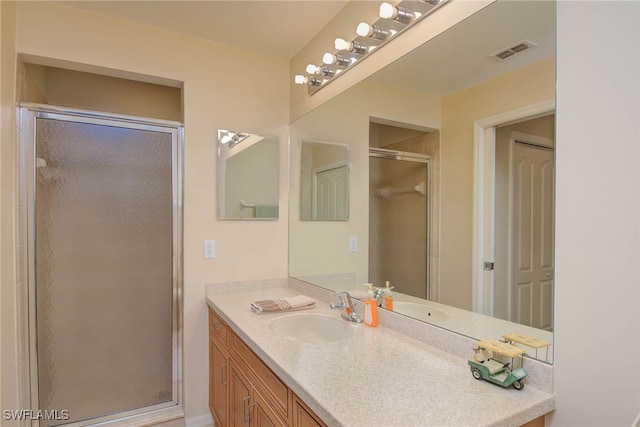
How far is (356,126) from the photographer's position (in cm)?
199

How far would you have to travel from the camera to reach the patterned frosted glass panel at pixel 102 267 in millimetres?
1880

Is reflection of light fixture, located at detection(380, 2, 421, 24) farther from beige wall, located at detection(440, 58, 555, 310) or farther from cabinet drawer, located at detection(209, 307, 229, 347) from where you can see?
cabinet drawer, located at detection(209, 307, 229, 347)

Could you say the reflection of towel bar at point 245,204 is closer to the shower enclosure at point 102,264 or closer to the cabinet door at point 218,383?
the shower enclosure at point 102,264

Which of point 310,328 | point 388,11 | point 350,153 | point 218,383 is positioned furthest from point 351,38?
point 218,383

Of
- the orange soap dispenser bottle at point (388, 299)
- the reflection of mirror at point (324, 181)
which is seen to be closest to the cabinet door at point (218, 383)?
the orange soap dispenser bottle at point (388, 299)

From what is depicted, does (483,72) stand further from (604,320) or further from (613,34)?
(604,320)

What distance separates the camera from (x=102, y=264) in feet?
6.59

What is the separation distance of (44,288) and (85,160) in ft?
2.46

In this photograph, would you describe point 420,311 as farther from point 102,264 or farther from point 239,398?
point 102,264

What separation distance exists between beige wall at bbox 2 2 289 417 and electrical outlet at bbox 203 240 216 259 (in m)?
0.03

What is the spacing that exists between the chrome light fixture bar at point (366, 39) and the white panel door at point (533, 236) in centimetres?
71

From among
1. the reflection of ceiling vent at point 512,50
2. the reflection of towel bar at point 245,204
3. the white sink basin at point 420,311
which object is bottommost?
the white sink basin at point 420,311

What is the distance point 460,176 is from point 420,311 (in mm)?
600

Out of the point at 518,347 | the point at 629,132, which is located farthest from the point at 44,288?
the point at 629,132
